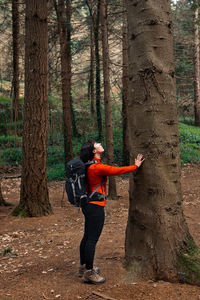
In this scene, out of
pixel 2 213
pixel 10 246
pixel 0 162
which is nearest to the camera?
pixel 10 246

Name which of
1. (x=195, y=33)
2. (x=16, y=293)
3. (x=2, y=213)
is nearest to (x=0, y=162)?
(x=2, y=213)

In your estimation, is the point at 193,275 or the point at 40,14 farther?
the point at 40,14

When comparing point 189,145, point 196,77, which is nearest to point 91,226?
point 189,145

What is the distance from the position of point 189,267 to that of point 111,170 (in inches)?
56.0

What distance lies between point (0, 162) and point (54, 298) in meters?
13.7

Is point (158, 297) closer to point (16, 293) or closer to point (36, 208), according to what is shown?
point (16, 293)

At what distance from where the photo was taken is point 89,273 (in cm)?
381

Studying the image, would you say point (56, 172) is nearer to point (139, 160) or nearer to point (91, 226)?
point (91, 226)

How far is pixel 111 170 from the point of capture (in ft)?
12.2

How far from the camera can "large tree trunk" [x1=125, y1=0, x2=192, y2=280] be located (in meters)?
3.66

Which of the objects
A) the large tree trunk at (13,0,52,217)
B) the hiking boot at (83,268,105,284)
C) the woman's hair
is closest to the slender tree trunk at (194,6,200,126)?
the large tree trunk at (13,0,52,217)

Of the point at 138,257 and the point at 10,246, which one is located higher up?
the point at 138,257

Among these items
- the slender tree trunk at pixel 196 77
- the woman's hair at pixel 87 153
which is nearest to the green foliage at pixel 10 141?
the slender tree trunk at pixel 196 77

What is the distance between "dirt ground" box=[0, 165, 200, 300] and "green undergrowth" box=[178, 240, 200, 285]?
0.28 ft
